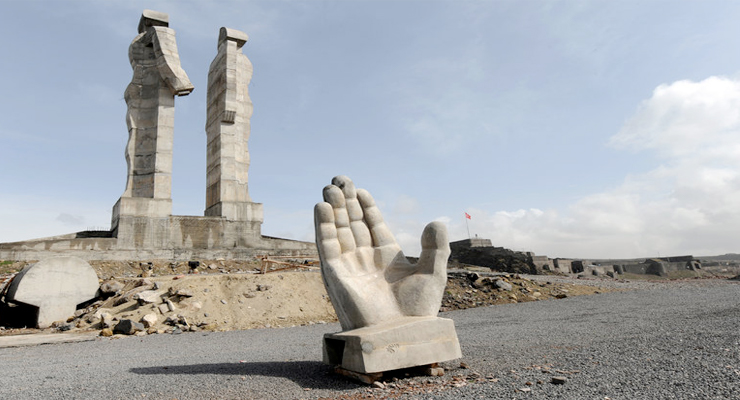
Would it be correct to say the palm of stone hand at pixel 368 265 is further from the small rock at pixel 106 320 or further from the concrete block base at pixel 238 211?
the concrete block base at pixel 238 211

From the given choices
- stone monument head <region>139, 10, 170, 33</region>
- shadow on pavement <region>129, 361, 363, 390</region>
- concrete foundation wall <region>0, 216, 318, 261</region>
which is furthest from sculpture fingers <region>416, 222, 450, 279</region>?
stone monument head <region>139, 10, 170, 33</region>

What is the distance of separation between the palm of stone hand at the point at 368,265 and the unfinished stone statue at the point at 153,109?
1185cm

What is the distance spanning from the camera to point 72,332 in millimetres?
8477

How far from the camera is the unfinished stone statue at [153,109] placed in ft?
48.7

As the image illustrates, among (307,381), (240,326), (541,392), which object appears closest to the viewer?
(541,392)

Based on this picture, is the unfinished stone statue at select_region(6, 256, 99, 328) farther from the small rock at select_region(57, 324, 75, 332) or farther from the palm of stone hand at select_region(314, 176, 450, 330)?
the palm of stone hand at select_region(314, 176, 450, 330)

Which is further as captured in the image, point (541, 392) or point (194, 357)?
point (194, 357)

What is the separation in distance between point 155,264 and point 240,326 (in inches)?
230

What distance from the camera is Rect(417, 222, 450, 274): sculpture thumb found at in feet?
15.0

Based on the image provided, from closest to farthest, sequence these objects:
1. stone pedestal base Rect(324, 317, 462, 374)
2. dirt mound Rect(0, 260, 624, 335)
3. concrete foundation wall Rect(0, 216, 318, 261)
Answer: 1. stone pedestal base Rect(324, 317, 462, 374)
2. dirt mound Rect(0, 260, 624, 335)
3. concrete foundation wall Rect(0, 216, 318, 261)

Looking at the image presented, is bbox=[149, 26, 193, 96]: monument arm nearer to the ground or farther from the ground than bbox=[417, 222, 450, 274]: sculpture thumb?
farther from the ground

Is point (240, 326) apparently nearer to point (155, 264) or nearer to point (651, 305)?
point (155, 264)

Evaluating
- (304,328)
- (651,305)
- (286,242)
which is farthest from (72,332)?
(651,305)

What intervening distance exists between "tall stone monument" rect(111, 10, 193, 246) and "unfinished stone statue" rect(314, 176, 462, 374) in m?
11.3
